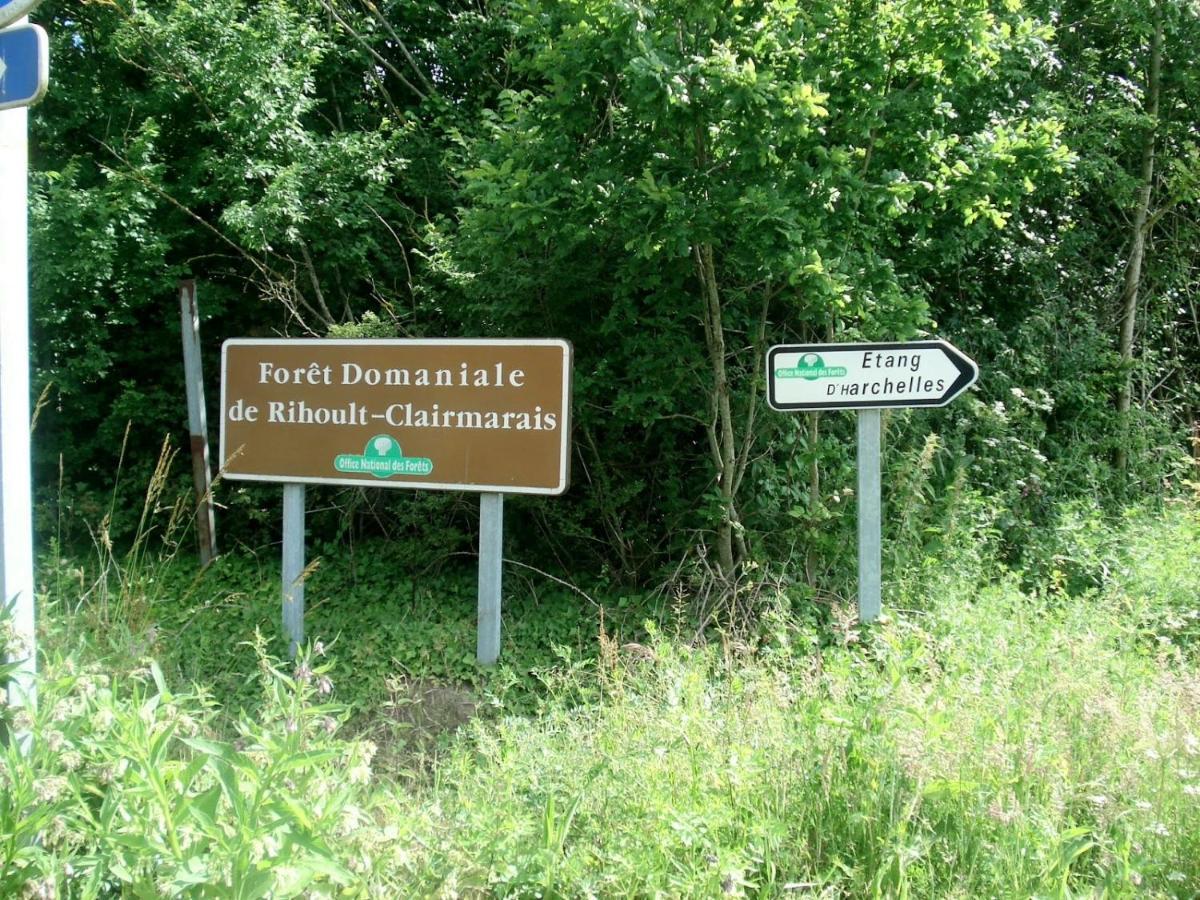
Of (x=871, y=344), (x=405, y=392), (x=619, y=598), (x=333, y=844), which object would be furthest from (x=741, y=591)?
(x=333, y=844)

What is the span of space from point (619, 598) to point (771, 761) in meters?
2.73

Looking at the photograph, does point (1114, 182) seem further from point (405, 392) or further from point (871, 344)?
point (405, 392)

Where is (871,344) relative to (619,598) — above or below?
above

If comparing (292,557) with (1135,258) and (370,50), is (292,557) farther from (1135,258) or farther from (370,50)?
(1135,258)

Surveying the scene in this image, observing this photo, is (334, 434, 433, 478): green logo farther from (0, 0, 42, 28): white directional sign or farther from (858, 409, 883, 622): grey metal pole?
(0, 0, 42, 28): white directional sign

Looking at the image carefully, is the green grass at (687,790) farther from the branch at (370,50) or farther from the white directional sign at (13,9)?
the branch at (370,50)

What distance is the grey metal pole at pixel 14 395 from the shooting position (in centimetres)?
262

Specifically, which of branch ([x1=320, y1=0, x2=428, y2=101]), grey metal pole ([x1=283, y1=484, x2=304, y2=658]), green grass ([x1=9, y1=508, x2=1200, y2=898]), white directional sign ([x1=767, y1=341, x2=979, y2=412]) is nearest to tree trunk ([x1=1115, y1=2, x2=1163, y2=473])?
green grass ([x1=9, y1=508, x2=1200, y2=898])

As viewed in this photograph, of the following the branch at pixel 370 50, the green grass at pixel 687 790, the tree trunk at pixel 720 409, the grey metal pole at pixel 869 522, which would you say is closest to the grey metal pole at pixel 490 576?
the green grass at pixel 687 790

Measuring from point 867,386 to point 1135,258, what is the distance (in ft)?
17.2

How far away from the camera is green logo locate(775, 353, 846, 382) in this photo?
12.7 feet

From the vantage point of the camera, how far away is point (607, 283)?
17.5 feet

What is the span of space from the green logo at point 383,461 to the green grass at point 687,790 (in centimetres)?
143

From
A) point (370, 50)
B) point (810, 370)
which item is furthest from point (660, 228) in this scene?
point (370, 50)
